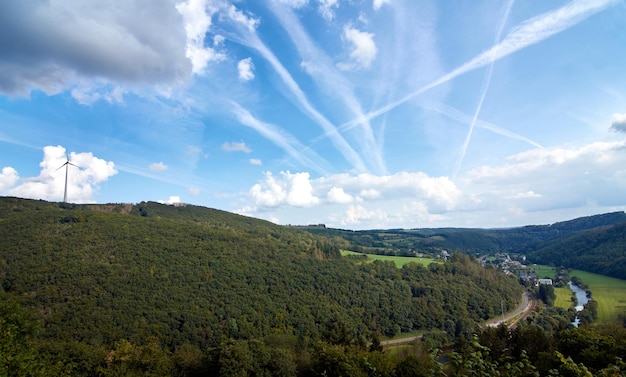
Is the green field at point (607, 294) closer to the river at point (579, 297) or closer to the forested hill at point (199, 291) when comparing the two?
the river at point (579, 297)

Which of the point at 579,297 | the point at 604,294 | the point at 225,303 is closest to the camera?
the point at 225,303

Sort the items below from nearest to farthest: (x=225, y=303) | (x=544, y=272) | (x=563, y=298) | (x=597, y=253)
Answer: (x=225, y=303) < (x=563, y=298) < (x=597, y=253) < (x=544, y=272)

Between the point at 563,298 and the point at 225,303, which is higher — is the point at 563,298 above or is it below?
below

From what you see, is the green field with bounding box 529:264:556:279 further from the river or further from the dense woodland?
the dense woodland

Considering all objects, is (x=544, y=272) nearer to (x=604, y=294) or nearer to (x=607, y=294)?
(x=604, y=294)

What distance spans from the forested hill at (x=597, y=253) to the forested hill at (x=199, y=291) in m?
38.9

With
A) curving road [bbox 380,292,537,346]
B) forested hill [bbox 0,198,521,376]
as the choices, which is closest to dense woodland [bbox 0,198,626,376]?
forested hill [bbox 0,198,521,376]

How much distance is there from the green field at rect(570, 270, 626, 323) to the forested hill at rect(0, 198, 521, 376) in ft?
79.8

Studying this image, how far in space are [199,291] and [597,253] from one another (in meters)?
176

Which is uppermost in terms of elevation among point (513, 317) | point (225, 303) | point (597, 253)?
point (597, 253)

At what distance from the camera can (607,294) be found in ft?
349

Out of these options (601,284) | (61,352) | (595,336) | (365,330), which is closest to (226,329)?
(365,330)

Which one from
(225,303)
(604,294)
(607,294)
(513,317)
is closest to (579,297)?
(604,294)

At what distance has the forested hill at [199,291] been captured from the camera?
70.1m
